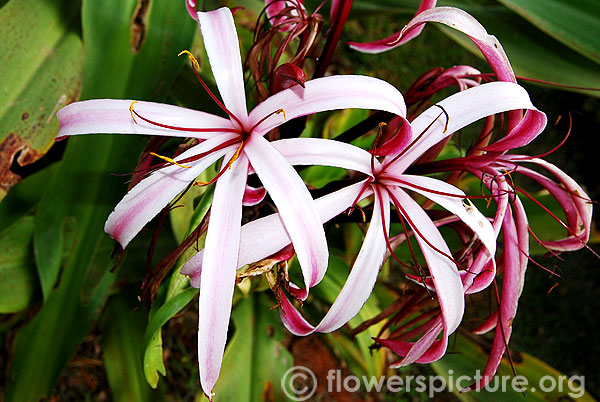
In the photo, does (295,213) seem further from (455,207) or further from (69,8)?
(69,8)

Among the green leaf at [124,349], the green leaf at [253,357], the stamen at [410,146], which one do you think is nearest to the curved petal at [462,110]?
the stamen at [410,146]

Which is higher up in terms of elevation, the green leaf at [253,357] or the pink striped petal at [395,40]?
the pink striped petal at [395,40]

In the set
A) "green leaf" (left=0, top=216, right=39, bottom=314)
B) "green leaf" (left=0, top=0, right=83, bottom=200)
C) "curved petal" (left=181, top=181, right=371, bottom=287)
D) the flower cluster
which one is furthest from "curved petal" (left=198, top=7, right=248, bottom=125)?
"green leaf" (left=0, top=216, right=39, bottom=314)

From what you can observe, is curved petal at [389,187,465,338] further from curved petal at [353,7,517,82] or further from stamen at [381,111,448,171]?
curved petal at [353,7,517,82]

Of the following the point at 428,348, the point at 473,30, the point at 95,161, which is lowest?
the point at 428,348

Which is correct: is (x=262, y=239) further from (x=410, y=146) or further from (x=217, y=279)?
(x=410, y=146)

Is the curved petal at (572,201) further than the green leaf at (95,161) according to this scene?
No

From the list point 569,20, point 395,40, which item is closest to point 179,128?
point 395,40

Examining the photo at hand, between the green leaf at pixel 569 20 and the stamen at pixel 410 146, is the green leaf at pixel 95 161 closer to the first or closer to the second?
the stamen at pixel 410 146
